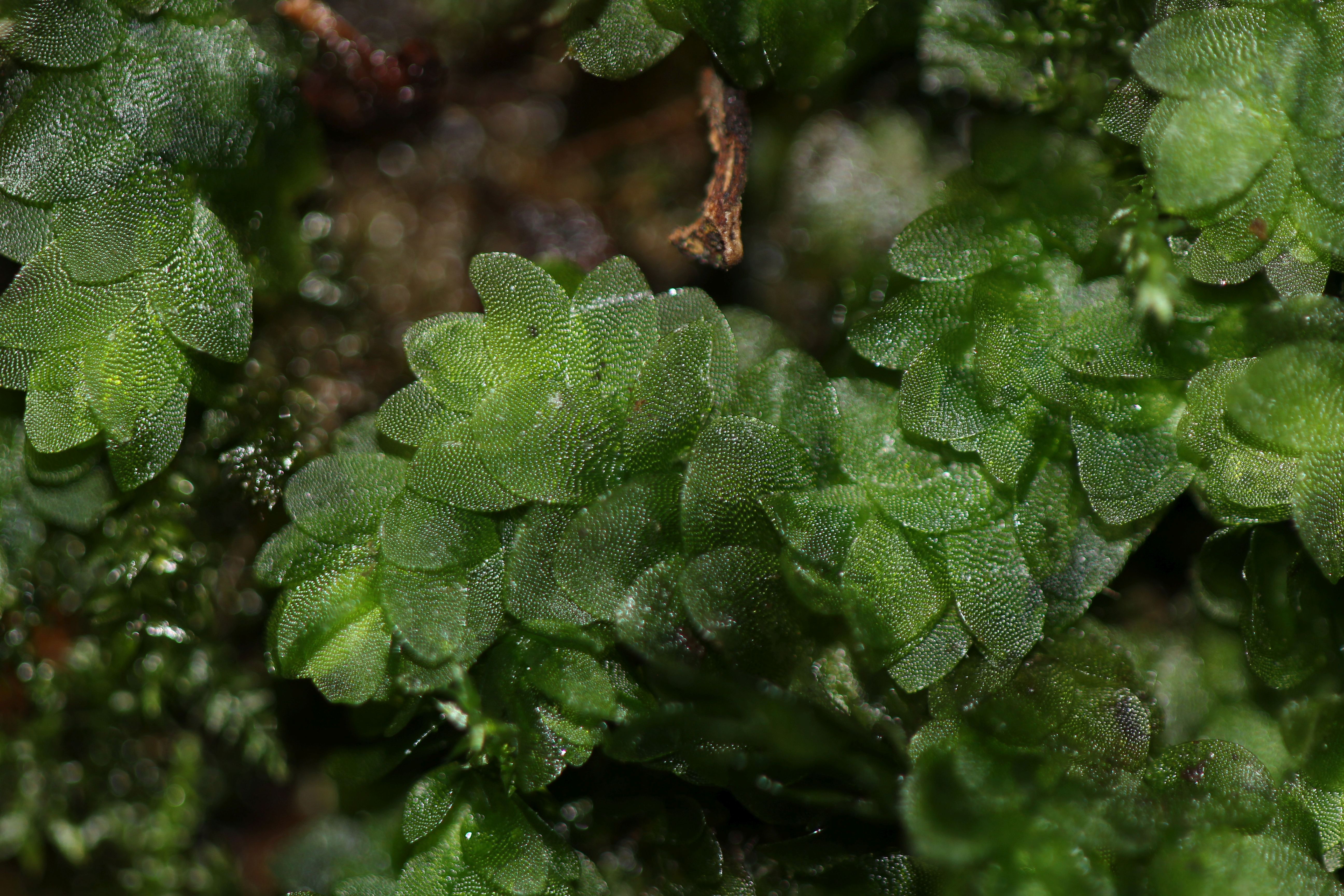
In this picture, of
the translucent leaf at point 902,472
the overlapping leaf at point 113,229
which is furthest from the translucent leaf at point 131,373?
the translucent leaf at point 902,472

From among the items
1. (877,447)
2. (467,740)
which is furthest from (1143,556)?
(467,740)

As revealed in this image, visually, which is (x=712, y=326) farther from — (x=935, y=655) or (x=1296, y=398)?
(x=1296, y=398)

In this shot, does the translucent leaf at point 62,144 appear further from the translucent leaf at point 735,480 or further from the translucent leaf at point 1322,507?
the translucent leaf at point 1322,507

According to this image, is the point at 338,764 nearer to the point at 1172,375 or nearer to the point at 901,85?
the point at 1172,375

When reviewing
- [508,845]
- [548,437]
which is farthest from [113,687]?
[548,437]

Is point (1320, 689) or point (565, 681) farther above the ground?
point (565, 681)

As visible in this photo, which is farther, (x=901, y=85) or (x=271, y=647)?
(x=901, y=85)
